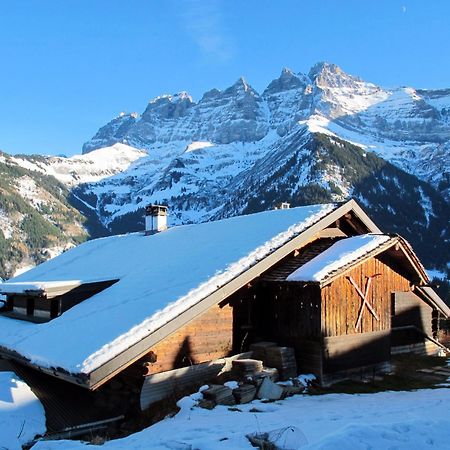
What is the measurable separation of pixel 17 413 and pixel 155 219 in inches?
483

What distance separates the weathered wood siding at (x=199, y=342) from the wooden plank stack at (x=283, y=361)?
117cm

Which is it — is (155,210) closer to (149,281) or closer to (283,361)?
(149,281)

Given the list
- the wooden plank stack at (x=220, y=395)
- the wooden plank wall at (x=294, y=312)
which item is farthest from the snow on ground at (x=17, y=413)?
the wooden plank wall at (x=294, y=312)

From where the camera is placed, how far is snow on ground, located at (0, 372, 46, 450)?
397 inches

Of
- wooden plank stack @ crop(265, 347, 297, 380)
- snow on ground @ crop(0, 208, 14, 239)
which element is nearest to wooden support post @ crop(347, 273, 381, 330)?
wooden plank stack @ crop(265, 347, 297, 380)

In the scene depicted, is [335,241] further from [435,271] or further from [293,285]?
[435,271]

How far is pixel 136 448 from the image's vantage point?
25.2 ft

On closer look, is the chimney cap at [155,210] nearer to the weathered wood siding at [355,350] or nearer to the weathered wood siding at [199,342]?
the weathered wood siding at [199,342]

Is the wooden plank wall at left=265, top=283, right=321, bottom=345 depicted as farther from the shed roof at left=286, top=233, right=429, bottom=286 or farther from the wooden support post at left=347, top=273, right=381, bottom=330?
the wooden support post at left=347, top=273, right=381, bottom=330

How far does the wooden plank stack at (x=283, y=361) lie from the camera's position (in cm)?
1377

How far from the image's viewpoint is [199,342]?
1359 centimetres

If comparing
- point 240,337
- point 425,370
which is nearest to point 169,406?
point 240,337

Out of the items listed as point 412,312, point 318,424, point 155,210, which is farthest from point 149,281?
point 412,312

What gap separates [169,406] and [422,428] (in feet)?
20.8
